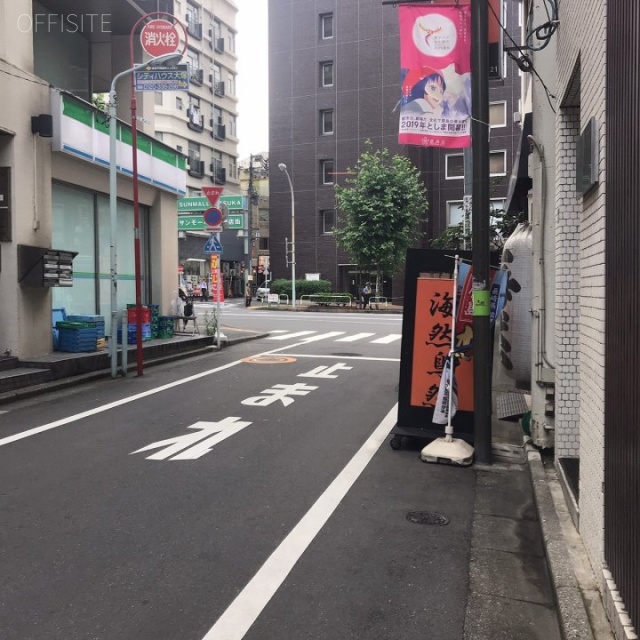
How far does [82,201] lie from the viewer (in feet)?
45.9

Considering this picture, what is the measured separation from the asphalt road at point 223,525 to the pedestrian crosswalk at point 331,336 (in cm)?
977

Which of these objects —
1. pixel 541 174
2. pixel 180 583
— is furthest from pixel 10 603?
pixel 541 174

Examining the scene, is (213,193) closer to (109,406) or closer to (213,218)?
(213,218)

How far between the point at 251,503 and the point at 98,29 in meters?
14.4

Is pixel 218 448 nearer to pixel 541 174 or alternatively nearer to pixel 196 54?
pixel 541 174

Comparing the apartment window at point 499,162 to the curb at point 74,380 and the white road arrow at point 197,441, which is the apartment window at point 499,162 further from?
the white road arrow at point 197,441

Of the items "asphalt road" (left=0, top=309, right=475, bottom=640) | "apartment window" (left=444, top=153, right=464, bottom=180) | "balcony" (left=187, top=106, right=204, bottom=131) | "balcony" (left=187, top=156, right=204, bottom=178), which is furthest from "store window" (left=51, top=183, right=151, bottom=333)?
"balcony" (left=187, top=106, right=204, bottom=131)

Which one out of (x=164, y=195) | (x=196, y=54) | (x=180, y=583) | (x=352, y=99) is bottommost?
(x=180, y=583)

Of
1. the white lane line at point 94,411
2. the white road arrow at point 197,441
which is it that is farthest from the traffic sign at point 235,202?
the white road arrow at point 197,441

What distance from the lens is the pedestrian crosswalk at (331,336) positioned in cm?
1937

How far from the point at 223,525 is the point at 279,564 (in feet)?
2.64

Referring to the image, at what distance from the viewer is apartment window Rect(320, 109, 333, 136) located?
1677 inches

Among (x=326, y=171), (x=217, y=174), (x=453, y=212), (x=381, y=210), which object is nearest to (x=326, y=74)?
(x=326, y=171)

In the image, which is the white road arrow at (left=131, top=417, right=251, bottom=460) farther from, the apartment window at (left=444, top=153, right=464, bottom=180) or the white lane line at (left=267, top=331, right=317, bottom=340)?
the apartment window at (left=444, top=153, right=464, bottom=180)
